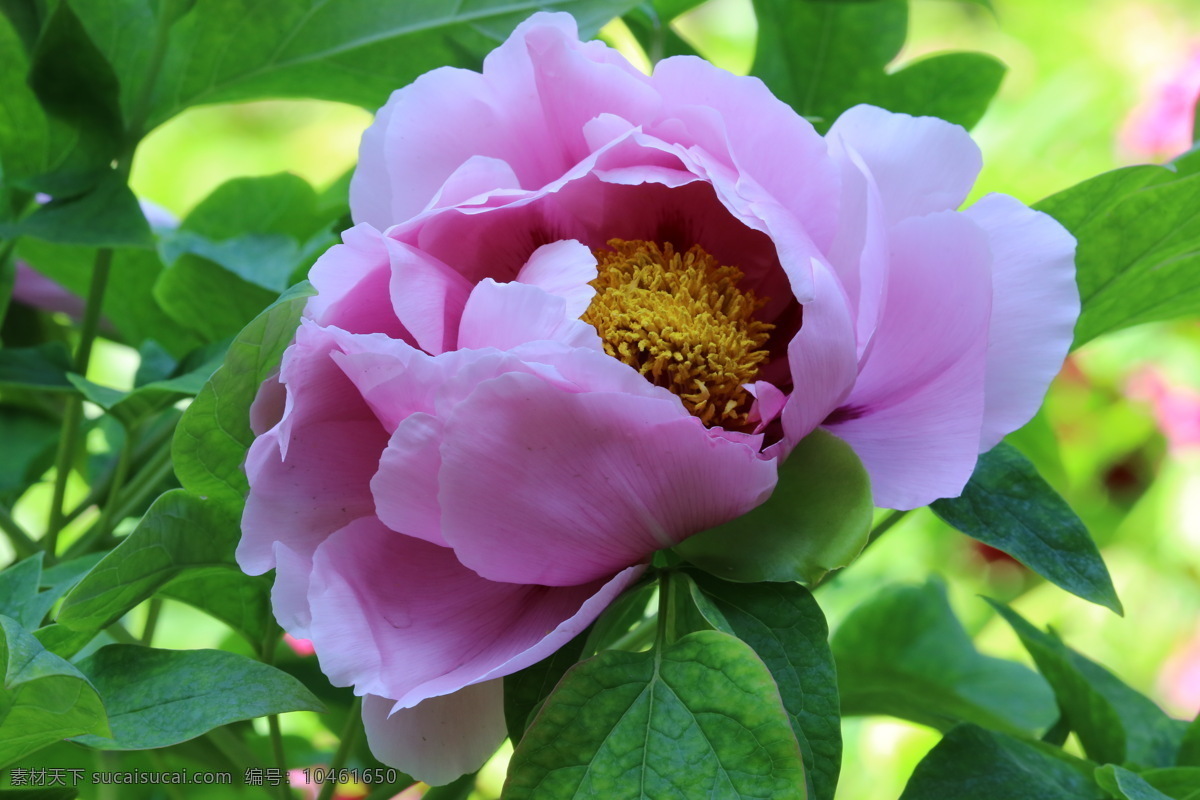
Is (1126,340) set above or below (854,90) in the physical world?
below

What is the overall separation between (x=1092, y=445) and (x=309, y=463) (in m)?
1.76

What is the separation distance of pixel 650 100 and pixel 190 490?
0.57ft

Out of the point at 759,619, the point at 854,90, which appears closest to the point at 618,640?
the point at 759,619

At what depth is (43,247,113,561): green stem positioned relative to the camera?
446mm

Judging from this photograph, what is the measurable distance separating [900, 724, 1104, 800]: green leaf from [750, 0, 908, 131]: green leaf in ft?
0.84

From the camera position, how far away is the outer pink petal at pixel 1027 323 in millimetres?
282

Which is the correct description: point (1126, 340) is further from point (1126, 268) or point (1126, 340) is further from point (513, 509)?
point (513, 509)

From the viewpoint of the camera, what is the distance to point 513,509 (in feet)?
0.84

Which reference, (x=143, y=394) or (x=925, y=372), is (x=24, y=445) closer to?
(x=143, y=394)

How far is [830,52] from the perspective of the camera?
18.7 inches

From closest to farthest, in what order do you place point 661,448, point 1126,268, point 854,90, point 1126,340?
point 661,448 < point 1126,268 < point 854,90 < point 1126,340

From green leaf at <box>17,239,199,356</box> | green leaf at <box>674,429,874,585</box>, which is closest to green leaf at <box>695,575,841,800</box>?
green leaf at <box>674,429,874,585</box>

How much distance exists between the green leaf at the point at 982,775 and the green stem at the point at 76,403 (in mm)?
332

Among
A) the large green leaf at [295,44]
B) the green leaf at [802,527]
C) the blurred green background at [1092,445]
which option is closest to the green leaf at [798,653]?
the green leaf at [802,527]
